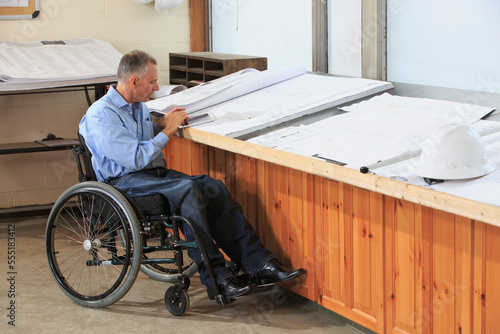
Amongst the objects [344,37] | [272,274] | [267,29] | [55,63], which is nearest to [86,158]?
[272,274]

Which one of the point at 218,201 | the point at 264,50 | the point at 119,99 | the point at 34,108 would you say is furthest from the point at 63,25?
the point at 218,201

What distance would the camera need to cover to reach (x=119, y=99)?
9.85 ft

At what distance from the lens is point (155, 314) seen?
9.71ft

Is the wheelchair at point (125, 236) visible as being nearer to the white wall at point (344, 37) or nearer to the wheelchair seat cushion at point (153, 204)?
the wheelchair seat cushion at point (153, 204)

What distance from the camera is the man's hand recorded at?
3.00m

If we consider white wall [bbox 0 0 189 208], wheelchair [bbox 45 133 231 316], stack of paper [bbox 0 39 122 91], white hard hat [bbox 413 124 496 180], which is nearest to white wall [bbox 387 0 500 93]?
white hard hat [bbox 413 124 496 180]

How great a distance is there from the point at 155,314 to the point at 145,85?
41.4 inches

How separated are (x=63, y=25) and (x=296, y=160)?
9.48ft

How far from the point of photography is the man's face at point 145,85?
3.03 metres

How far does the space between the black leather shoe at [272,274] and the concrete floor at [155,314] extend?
17cm

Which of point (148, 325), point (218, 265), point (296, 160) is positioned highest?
point (296, 160)

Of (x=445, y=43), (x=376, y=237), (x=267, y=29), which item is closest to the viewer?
(x=376, y=237)

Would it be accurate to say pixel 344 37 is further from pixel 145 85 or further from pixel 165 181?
pixel 165 181

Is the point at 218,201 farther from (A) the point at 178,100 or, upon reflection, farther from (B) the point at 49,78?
(B) the point at 49,78
